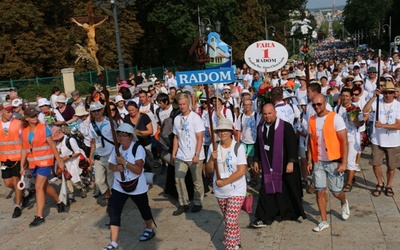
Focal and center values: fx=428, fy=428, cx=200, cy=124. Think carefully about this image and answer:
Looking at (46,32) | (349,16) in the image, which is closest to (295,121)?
(46,32)

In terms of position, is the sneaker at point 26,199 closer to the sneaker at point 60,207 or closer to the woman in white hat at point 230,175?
the sneaker at point 60,207

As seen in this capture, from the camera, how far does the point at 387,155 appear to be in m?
7.07

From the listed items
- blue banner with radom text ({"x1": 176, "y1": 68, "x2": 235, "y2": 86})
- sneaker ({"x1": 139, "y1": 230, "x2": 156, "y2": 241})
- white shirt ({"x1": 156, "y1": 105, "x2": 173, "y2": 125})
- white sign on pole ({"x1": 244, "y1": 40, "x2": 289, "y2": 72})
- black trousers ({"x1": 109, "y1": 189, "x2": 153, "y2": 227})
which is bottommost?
sneaker ({"x1": 139, "y1": 230, "x2": 156, "y2": 241})

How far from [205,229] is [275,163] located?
1431 mm

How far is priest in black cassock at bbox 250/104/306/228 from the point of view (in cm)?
589

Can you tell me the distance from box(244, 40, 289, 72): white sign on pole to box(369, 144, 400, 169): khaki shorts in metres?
2.98

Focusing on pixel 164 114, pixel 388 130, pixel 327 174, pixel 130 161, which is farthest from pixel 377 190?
pixel 130 161

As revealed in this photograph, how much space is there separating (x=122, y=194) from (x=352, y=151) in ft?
12.8

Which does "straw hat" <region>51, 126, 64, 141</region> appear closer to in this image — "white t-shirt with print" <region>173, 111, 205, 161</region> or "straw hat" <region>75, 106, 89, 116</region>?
"straw hat" <region>75, 106, 89, 116</region>

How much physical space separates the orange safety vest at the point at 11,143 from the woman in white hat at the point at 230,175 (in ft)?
14.0

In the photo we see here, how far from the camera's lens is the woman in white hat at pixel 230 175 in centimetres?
491

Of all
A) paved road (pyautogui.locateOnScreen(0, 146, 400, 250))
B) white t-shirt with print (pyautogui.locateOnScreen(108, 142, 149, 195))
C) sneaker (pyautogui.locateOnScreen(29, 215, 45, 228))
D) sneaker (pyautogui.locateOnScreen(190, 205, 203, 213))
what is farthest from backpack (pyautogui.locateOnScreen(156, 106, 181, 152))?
sneaker (pyautogui.locateOnScreen(29, 215, 45, 228))

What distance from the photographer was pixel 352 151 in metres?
7.14

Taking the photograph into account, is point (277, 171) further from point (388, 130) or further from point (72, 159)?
point (72, 159)
